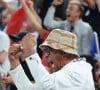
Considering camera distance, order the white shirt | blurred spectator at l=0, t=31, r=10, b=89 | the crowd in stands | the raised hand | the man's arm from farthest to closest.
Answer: the man's arm
blurred spectator at l=0, t=31, r=10, b=89
the raised hand
the crowd in stands
the white shirt

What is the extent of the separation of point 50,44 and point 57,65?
22 centimetres

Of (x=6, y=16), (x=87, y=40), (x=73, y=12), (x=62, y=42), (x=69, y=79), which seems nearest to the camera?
(x=69, y=79)

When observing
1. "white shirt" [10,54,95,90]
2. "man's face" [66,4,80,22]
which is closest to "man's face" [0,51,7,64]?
"man's face" [66,4,80,22]

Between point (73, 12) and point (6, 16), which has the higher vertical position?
point (73, 12)

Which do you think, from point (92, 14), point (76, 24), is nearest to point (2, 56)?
point (76, 24)

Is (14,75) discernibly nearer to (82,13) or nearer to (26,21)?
(82,13)

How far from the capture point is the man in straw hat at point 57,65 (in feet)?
17.4

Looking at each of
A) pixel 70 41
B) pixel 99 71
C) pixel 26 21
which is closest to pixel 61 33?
pixel 70 41

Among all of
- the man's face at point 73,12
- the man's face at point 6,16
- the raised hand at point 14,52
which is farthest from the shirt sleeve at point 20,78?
the man's face at point 6,16

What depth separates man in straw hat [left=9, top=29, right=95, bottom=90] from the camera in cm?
530

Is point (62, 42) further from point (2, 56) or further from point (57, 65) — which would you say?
point (2, 56)

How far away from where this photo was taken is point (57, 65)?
5.52 meters

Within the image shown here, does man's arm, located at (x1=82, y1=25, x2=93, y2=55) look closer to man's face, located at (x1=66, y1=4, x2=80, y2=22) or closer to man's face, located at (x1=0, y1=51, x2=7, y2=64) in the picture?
man's face, located at (x1=66, y1=4, x2=80, y2=22)

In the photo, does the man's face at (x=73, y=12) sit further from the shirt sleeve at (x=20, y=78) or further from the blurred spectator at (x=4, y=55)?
the shirt sleeve at (x=20, y=78)
